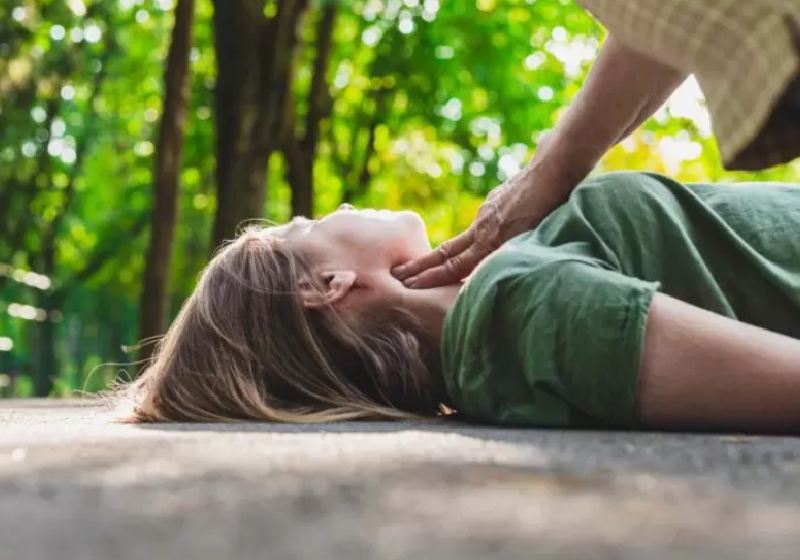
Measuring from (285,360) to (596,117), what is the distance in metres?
0.95

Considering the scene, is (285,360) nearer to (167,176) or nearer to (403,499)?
(403,499)

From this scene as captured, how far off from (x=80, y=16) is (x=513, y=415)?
37.5 feet

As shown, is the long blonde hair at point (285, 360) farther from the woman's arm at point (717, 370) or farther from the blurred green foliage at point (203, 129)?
the blurred green foliage at point (203, 129)

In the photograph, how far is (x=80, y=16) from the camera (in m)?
12.6

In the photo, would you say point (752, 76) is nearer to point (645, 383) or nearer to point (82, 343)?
point (645, 383)

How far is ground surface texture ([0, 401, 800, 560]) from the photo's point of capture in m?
0.88

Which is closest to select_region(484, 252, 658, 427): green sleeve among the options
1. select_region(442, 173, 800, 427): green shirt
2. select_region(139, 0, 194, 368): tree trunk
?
select_region(442, 173, 800, 427): green shirt

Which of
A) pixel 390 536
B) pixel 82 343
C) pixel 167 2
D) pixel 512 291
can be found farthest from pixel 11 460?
pixel 82 343

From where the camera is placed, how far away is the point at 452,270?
2.70 meters

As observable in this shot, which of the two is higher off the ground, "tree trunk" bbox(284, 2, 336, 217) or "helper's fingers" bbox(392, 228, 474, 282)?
"tree trunk" bbox(284, 2, 336, 217)

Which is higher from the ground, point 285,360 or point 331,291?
point 331,291

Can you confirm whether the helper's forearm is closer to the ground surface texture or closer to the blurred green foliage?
the ground surface texture

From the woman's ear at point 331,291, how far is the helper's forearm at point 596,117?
51cm

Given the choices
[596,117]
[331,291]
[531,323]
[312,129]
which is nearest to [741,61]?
[531,323]
